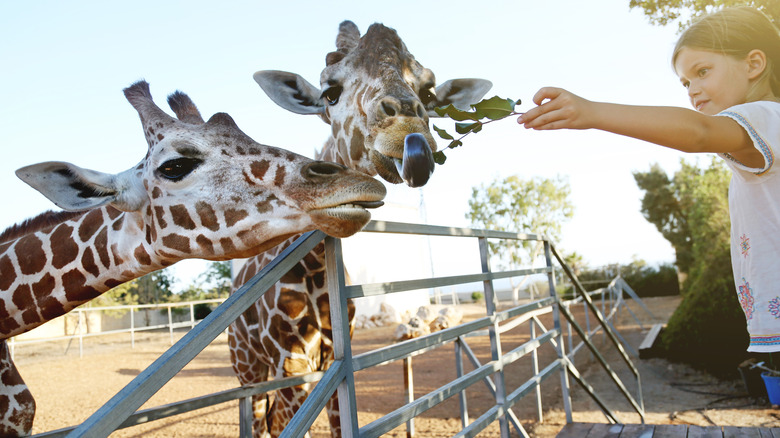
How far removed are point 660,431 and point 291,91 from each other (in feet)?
12.3

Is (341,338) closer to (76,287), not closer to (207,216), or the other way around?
(207,216)

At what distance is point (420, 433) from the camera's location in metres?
5.91

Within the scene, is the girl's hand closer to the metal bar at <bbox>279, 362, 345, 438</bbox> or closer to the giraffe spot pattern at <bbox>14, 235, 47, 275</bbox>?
the metal bar at <bbox>279, 362, 345, 438</bbox>

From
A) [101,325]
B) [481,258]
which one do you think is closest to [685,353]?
[481,258]

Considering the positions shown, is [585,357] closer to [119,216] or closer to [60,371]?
[119,216]

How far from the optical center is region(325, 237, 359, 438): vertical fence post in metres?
1.79

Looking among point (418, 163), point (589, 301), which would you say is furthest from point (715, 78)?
point (589, 301)

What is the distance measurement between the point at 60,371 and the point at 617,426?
40.9ft

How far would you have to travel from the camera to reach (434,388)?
795cm

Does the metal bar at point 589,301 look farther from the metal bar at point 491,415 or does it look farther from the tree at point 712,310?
the tree at point 712,310

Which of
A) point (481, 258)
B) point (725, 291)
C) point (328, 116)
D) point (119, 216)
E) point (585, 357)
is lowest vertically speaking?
point (585, 357)

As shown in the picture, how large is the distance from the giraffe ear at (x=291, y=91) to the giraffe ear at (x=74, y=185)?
4.28 feet

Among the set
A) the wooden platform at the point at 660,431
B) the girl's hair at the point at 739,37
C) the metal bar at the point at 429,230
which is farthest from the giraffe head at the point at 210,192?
the wooden platform at the point at 660,431

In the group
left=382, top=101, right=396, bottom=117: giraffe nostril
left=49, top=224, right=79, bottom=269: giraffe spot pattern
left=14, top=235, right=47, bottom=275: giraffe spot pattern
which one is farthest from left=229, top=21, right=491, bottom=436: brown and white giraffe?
left=14, top=235, right=47, bottom=275: giraffe spot pattern
